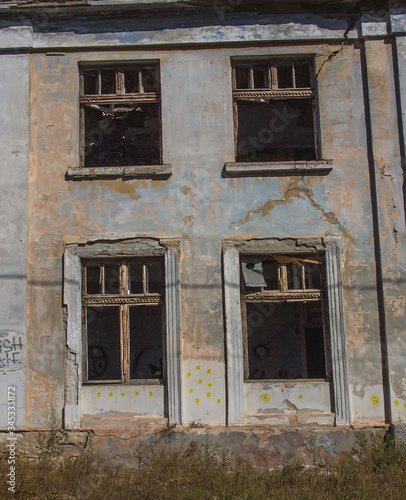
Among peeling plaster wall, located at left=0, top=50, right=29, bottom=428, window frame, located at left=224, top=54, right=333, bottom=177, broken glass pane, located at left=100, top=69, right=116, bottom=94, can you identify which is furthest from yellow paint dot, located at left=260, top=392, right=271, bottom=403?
broken glass pane, located at left=100, top=69, right=116, bottom=94

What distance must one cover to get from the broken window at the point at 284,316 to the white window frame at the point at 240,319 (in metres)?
0.15

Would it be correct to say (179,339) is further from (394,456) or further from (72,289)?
(394,456)

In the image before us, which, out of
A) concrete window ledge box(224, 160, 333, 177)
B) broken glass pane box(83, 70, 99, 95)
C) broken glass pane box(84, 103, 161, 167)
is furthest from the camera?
broken glass pane box(84, 103, 161, 167)

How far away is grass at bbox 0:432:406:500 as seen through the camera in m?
5.86

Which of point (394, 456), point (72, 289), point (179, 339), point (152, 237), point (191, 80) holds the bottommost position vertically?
point (394, 456)

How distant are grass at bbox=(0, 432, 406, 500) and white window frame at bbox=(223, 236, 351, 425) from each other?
645 mm

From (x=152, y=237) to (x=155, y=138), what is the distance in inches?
182

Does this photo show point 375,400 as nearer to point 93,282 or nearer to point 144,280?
point 144,280

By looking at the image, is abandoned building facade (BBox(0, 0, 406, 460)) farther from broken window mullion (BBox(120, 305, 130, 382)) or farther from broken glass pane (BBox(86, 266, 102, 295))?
broken glass pane (BBox(86, 266, 102, 295))

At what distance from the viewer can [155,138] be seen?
11680mm

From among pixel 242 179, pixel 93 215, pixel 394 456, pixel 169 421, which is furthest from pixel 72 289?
pixel 394 456

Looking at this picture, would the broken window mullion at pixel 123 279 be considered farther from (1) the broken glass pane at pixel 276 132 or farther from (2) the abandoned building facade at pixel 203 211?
(1) the broken glass pane at pixel 276 132

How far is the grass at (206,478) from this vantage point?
231 inches

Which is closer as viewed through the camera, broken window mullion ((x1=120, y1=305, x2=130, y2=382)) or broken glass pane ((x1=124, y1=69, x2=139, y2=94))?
broken window mullion ((x1=120, y1=305, x2=130, y2=382))
